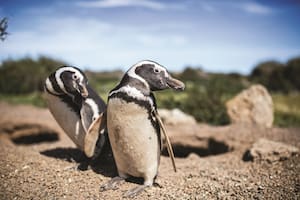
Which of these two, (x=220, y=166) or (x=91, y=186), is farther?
(x=220, y=166)

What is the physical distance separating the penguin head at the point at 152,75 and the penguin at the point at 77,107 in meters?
0.76

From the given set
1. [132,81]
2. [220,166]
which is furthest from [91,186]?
[220,166]

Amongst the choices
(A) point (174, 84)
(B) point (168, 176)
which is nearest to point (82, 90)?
(A) point (174, 84)

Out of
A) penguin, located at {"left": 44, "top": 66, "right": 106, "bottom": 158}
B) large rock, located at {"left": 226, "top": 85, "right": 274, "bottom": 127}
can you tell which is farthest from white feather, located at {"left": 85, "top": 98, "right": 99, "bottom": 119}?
large rock, located at {"left": 226, "top": 85, "right": 274, "bottom": 127}

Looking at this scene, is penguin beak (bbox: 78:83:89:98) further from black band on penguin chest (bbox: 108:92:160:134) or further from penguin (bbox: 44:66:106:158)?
black band on penguin chest (bbox: 108:92:160:134)

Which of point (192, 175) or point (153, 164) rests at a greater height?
point (153, 164)

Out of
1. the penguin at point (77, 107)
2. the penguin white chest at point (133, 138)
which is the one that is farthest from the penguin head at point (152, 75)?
the penguin at point (77, 107)

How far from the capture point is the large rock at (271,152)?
5.39 metres

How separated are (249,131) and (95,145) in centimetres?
418

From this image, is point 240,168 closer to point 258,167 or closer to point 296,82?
point 258,167

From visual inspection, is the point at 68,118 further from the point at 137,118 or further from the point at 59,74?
the point at 137,118

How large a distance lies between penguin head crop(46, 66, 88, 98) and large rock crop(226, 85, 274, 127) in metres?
5.53

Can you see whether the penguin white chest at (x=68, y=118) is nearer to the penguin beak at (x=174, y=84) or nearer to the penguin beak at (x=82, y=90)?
the penguin beak at (x=82, y=90)

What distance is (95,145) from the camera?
4.21m
